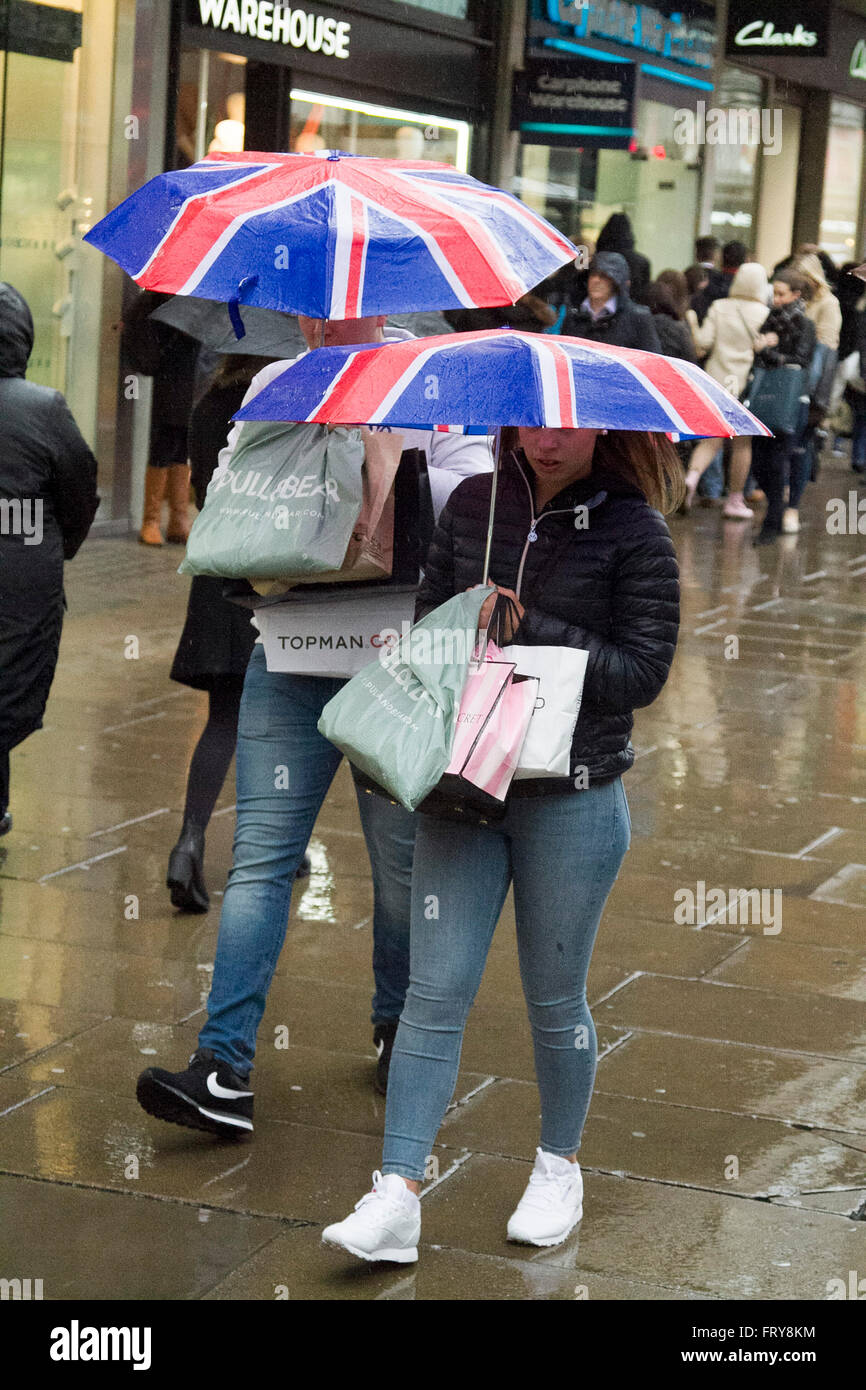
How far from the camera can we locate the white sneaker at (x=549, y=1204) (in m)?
3.72

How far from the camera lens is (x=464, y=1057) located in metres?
4.75

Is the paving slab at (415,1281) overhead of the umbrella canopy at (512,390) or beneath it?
beneath

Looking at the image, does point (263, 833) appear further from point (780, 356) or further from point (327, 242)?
point (780, 356)

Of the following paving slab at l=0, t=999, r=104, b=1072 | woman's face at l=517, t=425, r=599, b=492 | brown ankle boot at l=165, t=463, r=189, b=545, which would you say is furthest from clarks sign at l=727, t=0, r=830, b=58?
woman's face at l=517, t=425, r=599, b=492

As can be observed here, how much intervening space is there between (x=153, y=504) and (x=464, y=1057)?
26.3 feet

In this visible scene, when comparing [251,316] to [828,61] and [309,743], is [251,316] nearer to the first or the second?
[309,743]

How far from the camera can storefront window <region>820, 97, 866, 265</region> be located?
25578 millimetres

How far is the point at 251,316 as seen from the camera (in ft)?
15.0

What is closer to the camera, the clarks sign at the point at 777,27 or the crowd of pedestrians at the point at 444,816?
the crowd of pedestrians at the point at 444,816

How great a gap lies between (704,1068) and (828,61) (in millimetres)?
22266

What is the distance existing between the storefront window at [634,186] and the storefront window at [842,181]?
4.79 meters

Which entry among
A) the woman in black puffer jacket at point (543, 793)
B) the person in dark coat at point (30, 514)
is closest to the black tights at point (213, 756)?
the person in dark coat at point (30, 514)

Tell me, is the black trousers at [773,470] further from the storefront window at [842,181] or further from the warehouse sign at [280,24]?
the storefront window at [842,181]

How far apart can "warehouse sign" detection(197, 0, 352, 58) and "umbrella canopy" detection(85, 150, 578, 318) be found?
9245 millimetres
